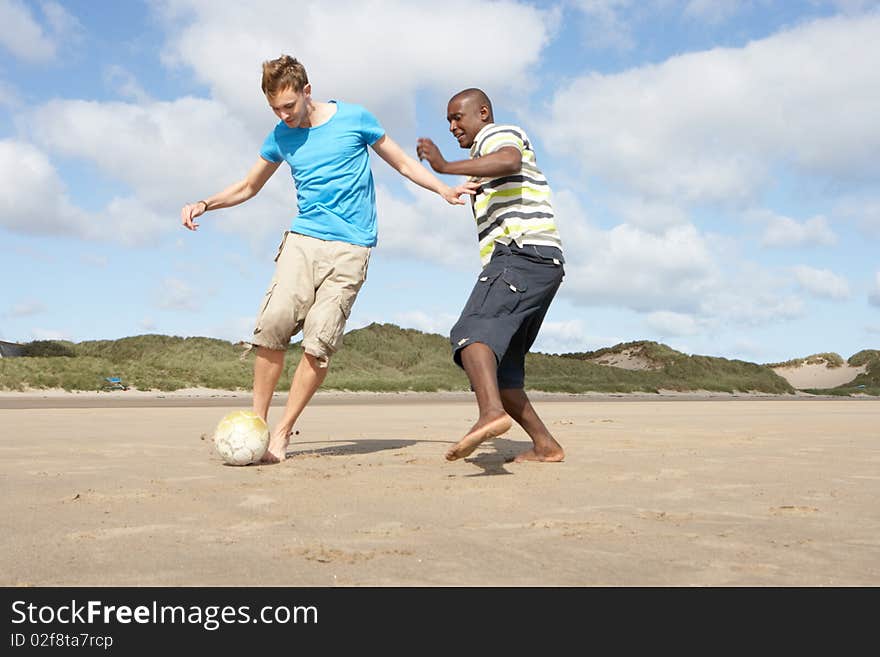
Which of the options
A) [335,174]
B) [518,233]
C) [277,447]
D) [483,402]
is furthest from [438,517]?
[335,174]

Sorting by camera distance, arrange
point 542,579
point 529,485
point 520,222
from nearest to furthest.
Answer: point 542,579 → point 529,485 → point 520,222

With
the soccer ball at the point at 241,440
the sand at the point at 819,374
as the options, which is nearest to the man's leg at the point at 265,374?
the soccer ball at the point at 241,440

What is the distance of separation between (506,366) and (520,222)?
1020mm

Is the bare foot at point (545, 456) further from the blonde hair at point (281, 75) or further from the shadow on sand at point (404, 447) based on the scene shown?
the blonde hair at point (281, 75)

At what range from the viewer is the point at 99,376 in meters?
23.0

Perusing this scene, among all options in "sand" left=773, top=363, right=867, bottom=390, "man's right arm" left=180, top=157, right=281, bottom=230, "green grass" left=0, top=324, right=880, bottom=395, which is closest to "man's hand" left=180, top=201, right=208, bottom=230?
"man's right arm" left=180, top=157, right=281, bottom=230

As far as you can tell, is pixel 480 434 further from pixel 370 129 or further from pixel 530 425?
pixel 370 129

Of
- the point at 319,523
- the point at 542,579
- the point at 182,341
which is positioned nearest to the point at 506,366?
the point at 319,523

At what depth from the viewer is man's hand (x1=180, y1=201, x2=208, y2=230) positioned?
5.96 meters

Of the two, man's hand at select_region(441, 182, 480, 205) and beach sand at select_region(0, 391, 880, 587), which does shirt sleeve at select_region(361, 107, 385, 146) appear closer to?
man's hand at select_region(441, 182, 480, 205)
